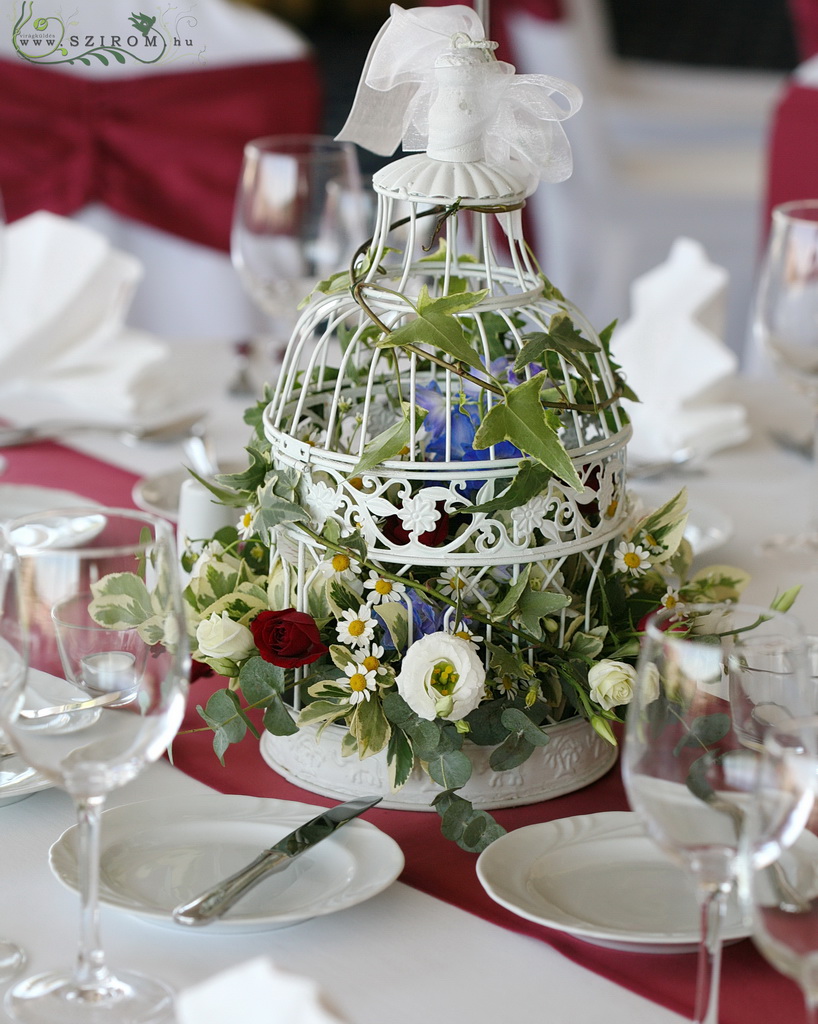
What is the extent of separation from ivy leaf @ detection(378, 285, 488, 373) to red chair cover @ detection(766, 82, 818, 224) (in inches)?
90.5

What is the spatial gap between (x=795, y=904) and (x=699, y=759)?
0.24 feet

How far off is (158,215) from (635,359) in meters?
1.54

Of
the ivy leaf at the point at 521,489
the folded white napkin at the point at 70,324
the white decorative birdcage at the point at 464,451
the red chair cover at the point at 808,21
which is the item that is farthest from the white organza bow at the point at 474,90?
the red chair cover at the point at 808,21

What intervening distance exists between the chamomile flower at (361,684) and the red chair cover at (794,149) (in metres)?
2.39

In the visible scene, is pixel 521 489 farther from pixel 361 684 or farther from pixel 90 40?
pixel 90 40

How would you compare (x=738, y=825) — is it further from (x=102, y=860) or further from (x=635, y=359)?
(x=635, y=359)

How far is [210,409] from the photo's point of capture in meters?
1.57

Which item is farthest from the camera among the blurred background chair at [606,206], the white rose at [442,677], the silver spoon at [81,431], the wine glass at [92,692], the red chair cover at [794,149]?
the blurred background chair at [606,206]

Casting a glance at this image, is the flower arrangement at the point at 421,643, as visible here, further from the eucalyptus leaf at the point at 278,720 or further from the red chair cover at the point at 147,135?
the red chair cover at the point at 147,135

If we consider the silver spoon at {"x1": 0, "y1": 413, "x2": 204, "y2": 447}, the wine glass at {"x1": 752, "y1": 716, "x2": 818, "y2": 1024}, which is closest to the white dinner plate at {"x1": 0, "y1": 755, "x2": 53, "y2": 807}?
the wine glass at {"x1": 752, "y1": 716, "x2": 818, "y2": 1024}

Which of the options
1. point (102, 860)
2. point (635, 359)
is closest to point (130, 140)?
point (635, 359)

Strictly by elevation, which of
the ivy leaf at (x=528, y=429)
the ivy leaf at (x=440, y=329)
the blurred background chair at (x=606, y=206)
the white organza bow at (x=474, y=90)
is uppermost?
the white organza bow at (x=474, y=90)

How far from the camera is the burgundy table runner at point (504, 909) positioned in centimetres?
63

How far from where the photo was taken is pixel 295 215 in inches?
58.6
